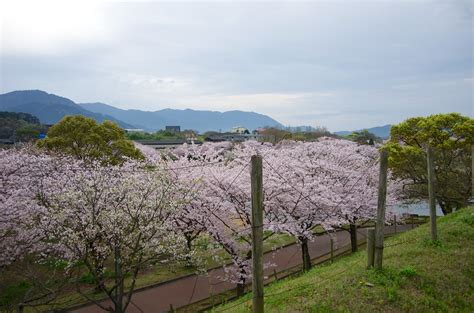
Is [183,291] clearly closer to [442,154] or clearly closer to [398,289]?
[398,289]

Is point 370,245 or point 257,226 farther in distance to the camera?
point 370,245

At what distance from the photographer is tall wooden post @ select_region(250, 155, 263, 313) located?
5.17 metres

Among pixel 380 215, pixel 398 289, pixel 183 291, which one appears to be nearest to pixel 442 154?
pixel 183 291

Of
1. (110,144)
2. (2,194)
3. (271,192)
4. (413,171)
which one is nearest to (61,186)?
(2,194)

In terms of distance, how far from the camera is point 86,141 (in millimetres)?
23953

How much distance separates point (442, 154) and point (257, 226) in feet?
63.2

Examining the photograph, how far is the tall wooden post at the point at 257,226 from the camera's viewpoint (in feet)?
17.0

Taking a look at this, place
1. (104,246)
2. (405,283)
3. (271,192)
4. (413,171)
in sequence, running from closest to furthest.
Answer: (405,283) → (104,246) → (271,192) → (413,171)

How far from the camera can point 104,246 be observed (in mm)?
11305

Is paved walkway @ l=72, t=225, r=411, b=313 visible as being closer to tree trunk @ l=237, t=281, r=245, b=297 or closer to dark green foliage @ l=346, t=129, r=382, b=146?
tree trunk @ l=237, t=281, r=245, b=297

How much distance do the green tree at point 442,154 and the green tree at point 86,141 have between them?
16.6 metres

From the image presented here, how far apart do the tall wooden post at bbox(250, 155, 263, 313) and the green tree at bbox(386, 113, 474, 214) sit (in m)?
17.4

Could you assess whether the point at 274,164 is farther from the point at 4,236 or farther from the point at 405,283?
the point at 4,236

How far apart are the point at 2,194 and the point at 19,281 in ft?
13.5
